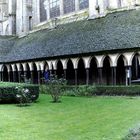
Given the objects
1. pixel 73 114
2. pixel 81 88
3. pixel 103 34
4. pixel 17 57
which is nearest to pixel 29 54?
pixel 17 57

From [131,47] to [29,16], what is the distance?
38078 mm

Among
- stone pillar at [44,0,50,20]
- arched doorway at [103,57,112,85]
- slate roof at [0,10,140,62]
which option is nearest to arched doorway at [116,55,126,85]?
arched doorway at [103,57,112,85]

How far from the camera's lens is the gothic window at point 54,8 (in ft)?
215

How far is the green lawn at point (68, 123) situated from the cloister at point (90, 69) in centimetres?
1632

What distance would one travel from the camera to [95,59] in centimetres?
4575

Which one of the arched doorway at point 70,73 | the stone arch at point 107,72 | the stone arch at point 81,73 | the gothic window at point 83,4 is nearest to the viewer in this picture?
the stone arch at point 107,72

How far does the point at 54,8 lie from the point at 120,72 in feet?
77.0

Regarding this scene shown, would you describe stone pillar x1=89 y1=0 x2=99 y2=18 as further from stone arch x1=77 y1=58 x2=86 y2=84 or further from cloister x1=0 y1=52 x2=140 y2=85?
cloister x1=0 y1=52 x2=140 y2=85

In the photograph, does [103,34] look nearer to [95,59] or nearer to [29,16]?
[95,59]

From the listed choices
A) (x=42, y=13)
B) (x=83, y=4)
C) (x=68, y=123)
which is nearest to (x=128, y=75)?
(x=83, y=4)

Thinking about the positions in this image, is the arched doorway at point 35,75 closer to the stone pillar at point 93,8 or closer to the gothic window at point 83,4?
the stone pillar at point 93,8

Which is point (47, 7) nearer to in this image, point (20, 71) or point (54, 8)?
point (54, 8)

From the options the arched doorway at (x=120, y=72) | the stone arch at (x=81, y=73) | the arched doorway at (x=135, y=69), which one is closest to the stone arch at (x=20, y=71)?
the stone arch at (x=81, y=73)

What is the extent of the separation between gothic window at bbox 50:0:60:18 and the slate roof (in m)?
5.49
